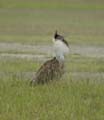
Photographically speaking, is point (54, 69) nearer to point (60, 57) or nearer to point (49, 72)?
point (49, 72)

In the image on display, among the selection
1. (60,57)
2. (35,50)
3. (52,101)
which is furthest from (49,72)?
(35,50)

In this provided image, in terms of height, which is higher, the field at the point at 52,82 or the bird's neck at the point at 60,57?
the bird's neck at the point at 60,57

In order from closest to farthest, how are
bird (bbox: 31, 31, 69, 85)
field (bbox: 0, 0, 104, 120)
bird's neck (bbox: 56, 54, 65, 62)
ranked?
1. field (bbox: 0, 0, 104, 120)
2. bird (bbox: 31, 31, 69, 85)
3. bird's neck (bbox: 56, 54, 65, 62)

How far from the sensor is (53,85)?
10.7m

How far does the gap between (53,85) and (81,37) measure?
24.7 m

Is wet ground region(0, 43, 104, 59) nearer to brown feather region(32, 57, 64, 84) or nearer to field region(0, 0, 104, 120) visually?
field region(0, 0, 104, 120)

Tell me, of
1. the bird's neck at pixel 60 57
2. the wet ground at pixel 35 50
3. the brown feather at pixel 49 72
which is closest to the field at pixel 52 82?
the wet ground at pixel 35 50

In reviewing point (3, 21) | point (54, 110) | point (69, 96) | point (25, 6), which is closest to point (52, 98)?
point (69, 96)

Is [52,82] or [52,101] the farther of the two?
[52,82]

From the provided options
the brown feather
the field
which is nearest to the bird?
the brown feather

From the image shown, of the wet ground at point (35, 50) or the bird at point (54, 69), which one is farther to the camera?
the wet ground at point (35, 50)

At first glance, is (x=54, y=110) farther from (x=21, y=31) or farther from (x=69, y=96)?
(x=21, y=31)

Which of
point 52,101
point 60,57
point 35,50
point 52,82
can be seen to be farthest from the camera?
point 35,50

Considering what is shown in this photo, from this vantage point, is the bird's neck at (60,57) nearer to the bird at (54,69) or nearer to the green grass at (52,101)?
the bird at (54,69)
